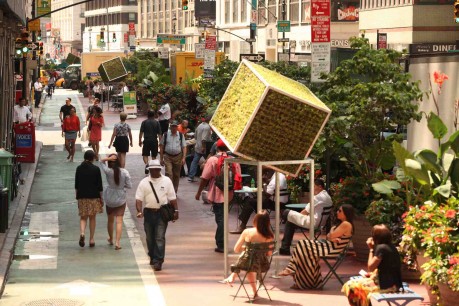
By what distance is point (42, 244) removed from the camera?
19719 mm

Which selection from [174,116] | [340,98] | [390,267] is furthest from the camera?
[174,116]

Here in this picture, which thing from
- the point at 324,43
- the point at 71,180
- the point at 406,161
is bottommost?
the point at 71,180

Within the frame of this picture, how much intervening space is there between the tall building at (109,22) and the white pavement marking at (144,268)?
409 ft

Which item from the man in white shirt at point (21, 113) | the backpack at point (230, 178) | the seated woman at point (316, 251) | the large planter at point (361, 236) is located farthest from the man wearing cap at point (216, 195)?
the man in white shirt at point (21, 113)

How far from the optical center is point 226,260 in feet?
52.7

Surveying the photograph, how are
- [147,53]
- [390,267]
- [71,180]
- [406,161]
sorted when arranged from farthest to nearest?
[147,53], [71,180], [406,161], [390,267]

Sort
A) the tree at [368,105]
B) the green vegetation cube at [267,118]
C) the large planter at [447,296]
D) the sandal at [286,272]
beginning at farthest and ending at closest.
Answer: the tree at [368,105]
the sandal at [286,272]
the green vegetation cube at [267,118]
the large planter at [447,296]

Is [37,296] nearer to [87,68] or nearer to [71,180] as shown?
[71,180]

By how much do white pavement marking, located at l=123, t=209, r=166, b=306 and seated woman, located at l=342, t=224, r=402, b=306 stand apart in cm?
282

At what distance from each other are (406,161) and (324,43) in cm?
625

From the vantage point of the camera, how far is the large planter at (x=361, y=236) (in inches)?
686

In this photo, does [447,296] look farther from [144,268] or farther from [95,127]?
[95,127]

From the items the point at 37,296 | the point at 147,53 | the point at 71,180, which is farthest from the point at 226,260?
the point at 147,53

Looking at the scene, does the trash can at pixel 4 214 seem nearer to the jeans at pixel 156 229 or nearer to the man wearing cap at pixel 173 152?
the jeans at pixel 156 229
